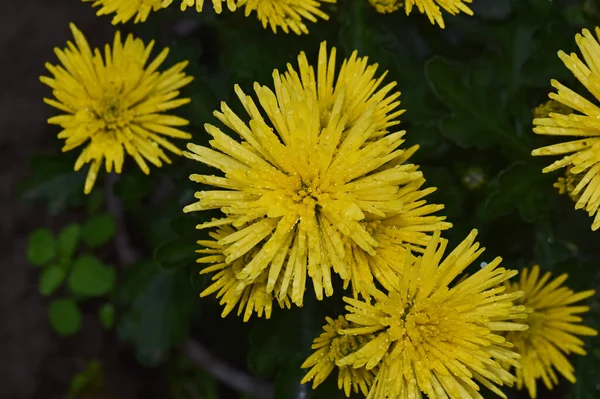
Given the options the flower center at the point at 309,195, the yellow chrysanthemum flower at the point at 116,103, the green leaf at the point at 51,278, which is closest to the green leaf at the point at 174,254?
the yellow chrysanthemum flower at the point at 116,103

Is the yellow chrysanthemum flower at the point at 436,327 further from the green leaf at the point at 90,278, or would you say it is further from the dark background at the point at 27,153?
the dark background at the point at 27,153

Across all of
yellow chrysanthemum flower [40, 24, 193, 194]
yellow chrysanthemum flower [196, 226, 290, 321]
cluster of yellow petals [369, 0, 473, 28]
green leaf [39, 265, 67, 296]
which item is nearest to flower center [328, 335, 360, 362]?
yellow chrysanthemum flower [196, 226, 290, 321]

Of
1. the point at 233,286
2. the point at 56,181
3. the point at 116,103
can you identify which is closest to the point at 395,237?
the point at 233,286

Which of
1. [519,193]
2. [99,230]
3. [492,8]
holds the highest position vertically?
[492,8]

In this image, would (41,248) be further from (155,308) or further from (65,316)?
(155,308)

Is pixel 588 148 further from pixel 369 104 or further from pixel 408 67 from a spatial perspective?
pixel 408 67

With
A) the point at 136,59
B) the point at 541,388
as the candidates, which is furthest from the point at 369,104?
the point at 541,388
